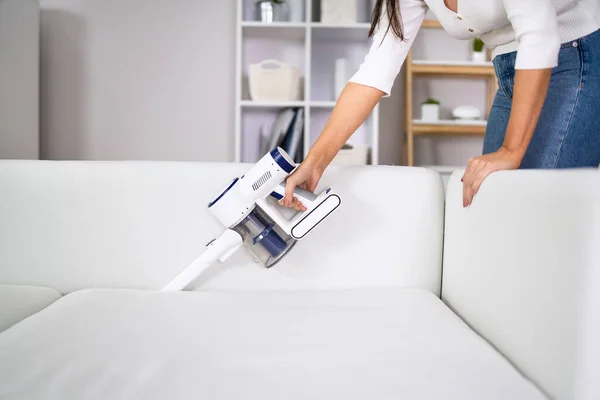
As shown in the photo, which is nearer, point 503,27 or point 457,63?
point 503,27

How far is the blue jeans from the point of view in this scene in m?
1.02

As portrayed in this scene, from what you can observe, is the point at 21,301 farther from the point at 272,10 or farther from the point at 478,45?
the point at 478,45

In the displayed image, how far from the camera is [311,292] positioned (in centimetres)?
108

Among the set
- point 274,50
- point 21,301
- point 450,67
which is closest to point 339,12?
point 274,50

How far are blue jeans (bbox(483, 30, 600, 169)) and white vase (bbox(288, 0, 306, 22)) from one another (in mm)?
2120

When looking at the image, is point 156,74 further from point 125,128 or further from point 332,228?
point 332,228

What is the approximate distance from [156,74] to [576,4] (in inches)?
101

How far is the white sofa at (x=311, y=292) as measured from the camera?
25.1 inches

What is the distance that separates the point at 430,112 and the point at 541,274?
2513 mm

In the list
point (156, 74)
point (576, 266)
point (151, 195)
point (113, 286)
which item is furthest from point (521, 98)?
point (156, 74)

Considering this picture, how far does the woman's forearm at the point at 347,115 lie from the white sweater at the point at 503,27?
2cm

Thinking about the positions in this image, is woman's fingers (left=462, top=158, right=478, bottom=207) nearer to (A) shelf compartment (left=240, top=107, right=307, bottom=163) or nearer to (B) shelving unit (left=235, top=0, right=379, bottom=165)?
(B) shelving unit (left=235, top=0, right=379, bottom=165)

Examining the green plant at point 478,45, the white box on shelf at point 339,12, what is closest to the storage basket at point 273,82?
the white box on shelf at point 339,12

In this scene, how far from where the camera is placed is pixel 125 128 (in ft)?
10.5
